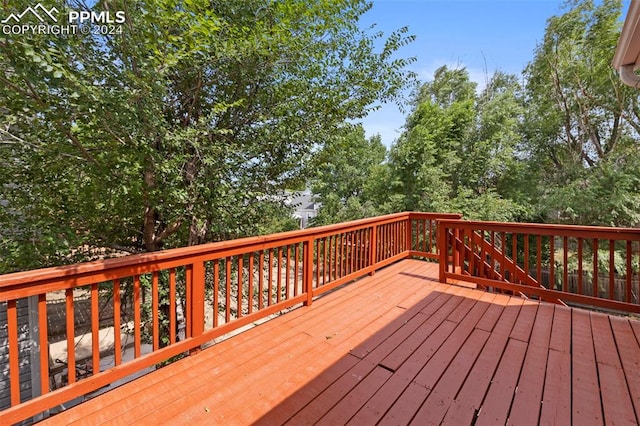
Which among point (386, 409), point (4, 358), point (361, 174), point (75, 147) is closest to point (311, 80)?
point (75, 147)

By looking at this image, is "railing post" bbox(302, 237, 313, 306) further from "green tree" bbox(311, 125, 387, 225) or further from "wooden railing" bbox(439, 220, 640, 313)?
"green tree" bbox(311, 125, 387, 225)

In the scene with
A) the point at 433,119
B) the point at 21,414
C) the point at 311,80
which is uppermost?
the point at 433,119

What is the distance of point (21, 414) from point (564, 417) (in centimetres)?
290

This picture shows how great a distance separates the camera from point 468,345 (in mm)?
2414

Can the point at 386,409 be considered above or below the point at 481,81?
below

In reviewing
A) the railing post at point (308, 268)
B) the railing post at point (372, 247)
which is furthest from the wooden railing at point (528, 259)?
the railing post at point (308, 268)

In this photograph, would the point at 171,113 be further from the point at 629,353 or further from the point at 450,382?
the point at 629,353

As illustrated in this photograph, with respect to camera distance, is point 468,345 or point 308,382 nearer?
point 308,382

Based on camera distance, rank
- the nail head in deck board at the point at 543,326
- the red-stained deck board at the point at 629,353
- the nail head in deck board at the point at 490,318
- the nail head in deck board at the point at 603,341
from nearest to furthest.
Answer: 1. the red-stained deck board at the point at 629,353
2. the nail head in deck board at the point at 603,341
3. the nail head in deck board at the point at 543,326
4. the nail head in deck board at the point at 490,318

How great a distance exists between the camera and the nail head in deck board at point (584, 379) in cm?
166

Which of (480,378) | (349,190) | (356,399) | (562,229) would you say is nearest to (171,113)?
(356,399)

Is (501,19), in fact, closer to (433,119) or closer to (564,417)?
(433,119)

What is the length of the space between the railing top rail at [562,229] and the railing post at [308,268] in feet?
6.67

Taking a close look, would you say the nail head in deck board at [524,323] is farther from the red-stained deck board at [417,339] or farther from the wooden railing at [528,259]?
the red-stained deck board at [417,339]
